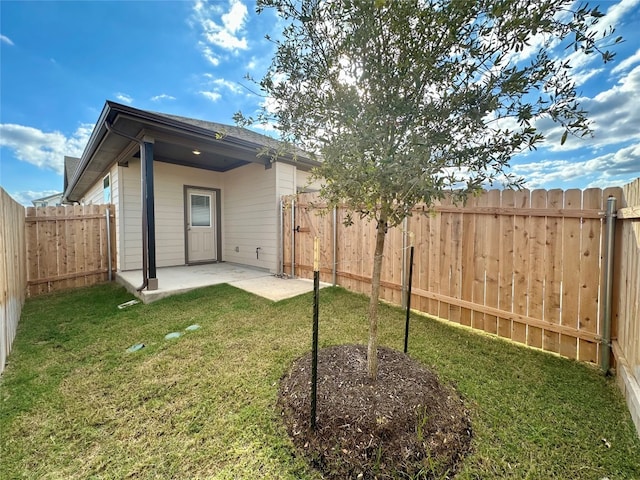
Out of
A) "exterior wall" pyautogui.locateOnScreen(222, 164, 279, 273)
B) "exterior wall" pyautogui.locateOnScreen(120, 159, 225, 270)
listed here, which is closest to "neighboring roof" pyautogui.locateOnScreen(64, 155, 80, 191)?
"exterior wall" pyautogui.locateOnScreen(120, 159, 225, 270)

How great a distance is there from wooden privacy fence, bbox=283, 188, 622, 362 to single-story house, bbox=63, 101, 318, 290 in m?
2.84

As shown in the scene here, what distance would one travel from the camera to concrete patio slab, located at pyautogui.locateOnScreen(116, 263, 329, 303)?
4.71m

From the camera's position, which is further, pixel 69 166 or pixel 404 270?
pixel 69 166

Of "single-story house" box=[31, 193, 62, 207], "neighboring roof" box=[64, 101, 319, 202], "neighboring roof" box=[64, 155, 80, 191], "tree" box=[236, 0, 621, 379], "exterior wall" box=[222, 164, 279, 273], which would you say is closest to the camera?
"tree" box=[236, 0, 621, 379]

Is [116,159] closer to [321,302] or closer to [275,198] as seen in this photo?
[275,198]

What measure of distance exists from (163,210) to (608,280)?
8289 mm

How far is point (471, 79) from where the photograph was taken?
1597 millimetres

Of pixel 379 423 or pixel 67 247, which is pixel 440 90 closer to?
pixel 379 423

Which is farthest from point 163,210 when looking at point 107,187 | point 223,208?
point 107,187

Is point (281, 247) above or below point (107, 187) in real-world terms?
below

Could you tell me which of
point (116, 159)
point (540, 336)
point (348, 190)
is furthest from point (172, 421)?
point (116, 159)

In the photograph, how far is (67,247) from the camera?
18.5 feet

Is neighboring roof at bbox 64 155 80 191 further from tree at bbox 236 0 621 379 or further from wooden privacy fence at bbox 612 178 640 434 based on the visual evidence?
wooden privacy fence at bbox 612 178 640 434

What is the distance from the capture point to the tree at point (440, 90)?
1.44 meters
